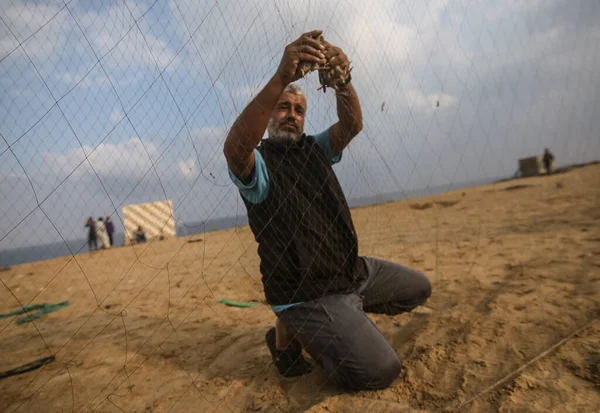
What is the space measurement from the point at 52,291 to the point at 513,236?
22.3 feet

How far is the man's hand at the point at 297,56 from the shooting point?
1.73m

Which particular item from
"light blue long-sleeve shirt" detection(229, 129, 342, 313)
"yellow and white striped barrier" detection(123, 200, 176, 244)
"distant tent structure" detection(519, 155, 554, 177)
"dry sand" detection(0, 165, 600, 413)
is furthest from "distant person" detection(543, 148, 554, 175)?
"light blue long-sleeve shirt" detection(229, 129, 342, 313)

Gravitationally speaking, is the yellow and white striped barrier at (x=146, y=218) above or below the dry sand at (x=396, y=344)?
below

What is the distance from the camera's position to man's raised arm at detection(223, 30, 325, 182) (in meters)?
1.74

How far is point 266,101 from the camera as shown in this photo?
70.0 inches

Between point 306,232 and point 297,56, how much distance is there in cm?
97

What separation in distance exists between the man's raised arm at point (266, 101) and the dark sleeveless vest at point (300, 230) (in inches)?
13.0

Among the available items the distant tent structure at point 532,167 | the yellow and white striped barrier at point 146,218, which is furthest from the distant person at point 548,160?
the yellow and white striped barrier at point 146,218

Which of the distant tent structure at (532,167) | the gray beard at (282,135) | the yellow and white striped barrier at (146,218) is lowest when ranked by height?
the distant tent structure at (532,167)

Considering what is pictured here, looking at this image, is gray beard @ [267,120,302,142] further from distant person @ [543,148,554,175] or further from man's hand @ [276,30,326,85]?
distant person @ [543,148,554,175]

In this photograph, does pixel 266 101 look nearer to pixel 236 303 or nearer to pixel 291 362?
pixel 291 362

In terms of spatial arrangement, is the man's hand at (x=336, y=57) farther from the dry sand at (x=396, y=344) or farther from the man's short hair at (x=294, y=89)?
the dry sand at (x=396, y=344)

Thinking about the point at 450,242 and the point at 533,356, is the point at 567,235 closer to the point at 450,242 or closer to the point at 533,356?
the point at 450,242

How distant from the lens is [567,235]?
429 cm
